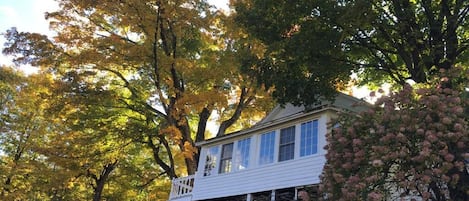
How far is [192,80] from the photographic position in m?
19.3

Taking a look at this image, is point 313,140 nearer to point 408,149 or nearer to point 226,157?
point 226,157

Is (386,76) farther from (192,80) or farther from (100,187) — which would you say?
(100,187)

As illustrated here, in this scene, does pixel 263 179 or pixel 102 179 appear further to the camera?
pixel 102 179

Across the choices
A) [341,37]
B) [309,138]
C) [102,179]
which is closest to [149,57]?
[309,138]

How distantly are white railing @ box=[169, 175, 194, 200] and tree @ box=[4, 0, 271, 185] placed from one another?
894 mm

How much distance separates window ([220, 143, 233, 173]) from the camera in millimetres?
15963

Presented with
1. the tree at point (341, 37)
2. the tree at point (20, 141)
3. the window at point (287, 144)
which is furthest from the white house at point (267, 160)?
the tree at point (20, 141)

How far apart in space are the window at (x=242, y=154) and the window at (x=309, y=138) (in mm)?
2437

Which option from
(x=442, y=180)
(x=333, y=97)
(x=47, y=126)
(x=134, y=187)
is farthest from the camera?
(x=47, y=126)

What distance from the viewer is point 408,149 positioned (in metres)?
7.91

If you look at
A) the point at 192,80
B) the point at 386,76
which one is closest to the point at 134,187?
the point at 192,80

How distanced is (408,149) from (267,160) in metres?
6.78

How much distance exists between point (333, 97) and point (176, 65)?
7.46m

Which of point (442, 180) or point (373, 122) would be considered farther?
point (373, 122)
